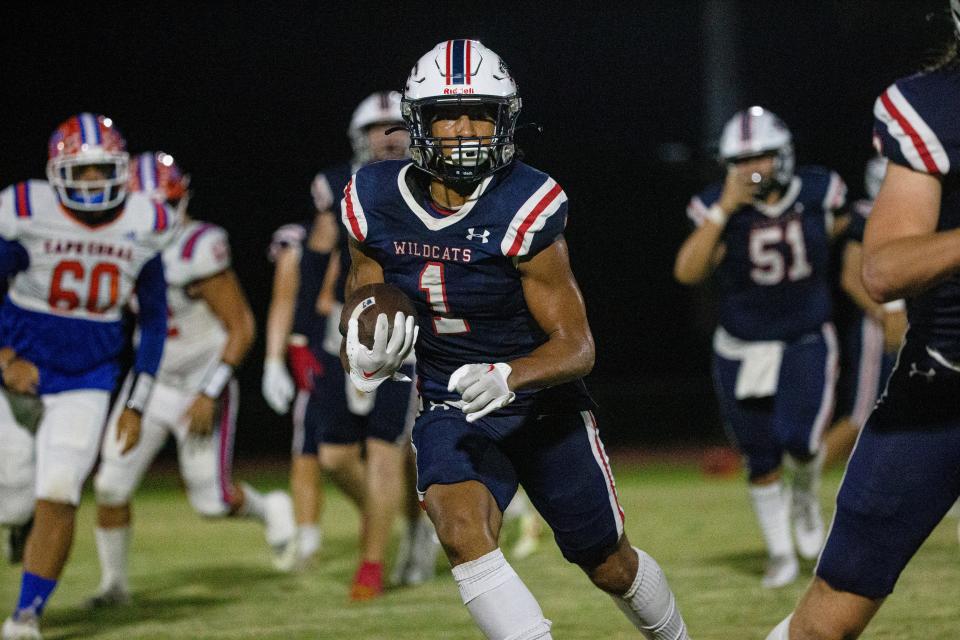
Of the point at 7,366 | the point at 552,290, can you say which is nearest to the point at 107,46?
the point at 7,366

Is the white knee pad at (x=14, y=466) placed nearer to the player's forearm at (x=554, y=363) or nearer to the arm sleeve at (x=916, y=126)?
the player's forearm at (x=554, y=363)

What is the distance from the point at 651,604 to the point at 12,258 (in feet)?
8.50

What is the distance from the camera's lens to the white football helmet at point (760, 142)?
5.66m

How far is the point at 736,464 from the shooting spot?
10.9 m

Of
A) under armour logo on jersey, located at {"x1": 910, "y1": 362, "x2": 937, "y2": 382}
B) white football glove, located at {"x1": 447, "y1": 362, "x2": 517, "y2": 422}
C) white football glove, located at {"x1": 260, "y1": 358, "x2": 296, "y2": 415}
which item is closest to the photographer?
under armour logo on jersey, located at {"x1": 910, "y1": 362, "x2": 937, "y2": 382}

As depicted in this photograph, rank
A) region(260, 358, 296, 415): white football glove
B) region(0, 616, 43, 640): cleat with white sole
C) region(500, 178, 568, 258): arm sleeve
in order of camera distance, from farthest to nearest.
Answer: region(260, 358, 296, 415): white football glove
region(0, 616, 43, 640): cleat with white sole
region(500, 178, 568, 258): arm sleeve

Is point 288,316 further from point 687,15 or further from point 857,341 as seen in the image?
point 687,15

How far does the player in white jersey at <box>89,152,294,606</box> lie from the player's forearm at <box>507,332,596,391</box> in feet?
9.02

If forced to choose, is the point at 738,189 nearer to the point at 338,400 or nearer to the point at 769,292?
the point at 769,292

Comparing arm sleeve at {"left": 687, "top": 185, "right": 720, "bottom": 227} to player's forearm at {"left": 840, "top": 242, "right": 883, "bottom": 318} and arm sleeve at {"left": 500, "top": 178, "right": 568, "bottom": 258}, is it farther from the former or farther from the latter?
arm sleeve at {"left": 500, "top": 178, "right": 568, "bottom": 258}

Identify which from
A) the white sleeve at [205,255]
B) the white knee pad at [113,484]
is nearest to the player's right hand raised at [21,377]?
the white knee pad at [113,484]

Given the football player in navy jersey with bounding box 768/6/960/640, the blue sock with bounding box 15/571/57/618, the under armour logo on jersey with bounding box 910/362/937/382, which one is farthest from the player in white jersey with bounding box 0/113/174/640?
the under armour logo on jersey with bounding box 910/362/937/382

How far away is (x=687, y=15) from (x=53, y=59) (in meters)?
7.90

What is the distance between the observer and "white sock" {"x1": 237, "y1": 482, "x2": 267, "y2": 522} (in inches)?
238
